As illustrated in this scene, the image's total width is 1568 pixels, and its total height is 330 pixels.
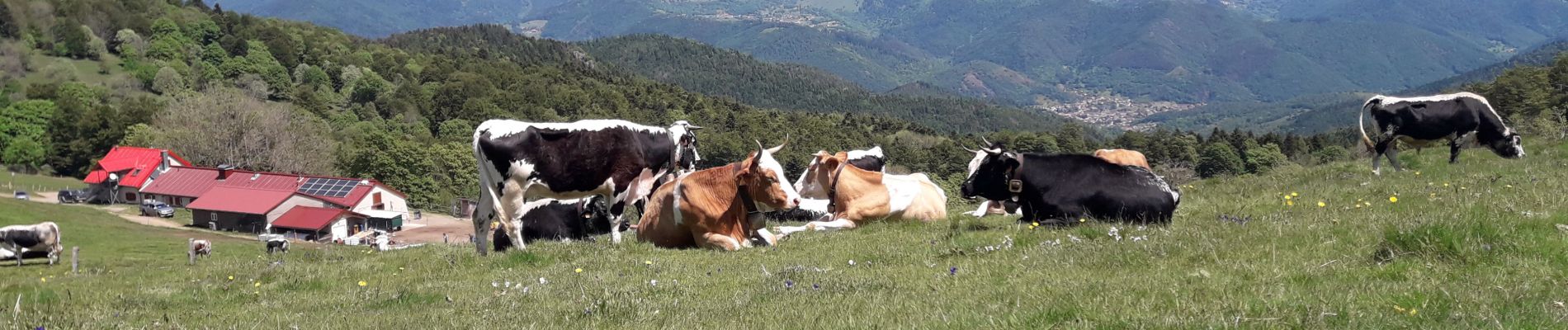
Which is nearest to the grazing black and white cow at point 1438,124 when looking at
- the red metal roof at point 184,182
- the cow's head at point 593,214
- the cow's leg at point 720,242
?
the cow's leg at point 720,242

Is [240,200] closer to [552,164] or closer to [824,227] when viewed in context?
[552,164]

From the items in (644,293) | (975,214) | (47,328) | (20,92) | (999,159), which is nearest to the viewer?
(47,328)

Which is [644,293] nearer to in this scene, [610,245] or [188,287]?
[610,245]

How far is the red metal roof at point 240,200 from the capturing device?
71.9 m

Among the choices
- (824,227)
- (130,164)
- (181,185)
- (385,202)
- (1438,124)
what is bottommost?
(385,202)

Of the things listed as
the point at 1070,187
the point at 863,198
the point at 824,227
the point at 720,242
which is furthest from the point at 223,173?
the point at 1070,187

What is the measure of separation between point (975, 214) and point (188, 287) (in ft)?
36.6

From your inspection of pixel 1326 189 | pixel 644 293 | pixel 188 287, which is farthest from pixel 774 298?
pixel 1326 189

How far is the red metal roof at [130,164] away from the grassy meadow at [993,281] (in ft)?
291

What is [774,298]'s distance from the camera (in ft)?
21.9

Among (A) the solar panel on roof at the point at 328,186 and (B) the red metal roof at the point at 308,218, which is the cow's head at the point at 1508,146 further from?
(A) the solar panel on roof at the point at 328,186

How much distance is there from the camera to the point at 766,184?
39.0 feet

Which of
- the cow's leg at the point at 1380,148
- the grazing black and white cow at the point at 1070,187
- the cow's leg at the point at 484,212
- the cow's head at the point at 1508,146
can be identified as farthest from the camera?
the cow's head at the point at 1508,146

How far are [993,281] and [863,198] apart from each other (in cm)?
801
